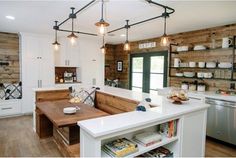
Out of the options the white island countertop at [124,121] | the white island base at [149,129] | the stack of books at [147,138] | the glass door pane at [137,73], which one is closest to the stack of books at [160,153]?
the white island base at [149,129]

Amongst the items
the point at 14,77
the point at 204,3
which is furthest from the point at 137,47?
the point at 14,77

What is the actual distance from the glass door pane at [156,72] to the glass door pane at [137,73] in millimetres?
501

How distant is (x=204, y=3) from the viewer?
258 cm

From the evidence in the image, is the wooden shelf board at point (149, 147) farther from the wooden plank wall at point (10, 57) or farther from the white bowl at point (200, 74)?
the wooden plank wall at point (10, 57)

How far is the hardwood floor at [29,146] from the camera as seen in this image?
9.45ft

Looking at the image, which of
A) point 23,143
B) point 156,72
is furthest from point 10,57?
point 156,72

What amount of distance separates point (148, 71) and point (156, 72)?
14.3 inches

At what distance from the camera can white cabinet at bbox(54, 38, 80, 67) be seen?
564 cm

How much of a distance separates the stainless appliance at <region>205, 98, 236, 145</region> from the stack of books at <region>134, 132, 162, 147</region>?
2.07m

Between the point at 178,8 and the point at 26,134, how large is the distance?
3.88m

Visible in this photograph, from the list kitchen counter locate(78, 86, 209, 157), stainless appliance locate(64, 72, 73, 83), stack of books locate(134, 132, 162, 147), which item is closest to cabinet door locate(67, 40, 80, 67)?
stainless appliance locate(64, 72, 73, 83)

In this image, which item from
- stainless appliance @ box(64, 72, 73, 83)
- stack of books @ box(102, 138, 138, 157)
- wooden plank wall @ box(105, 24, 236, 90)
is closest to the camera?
stack of books @ box(102, 138, 138, 157)

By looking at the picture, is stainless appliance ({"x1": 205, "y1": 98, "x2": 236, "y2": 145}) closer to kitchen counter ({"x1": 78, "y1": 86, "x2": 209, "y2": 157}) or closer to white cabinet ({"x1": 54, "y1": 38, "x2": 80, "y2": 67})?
kitchen counter ({"x1": 78, "y1": 86, "x2": 209, "y2": 157})

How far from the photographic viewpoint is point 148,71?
5.76 meters
